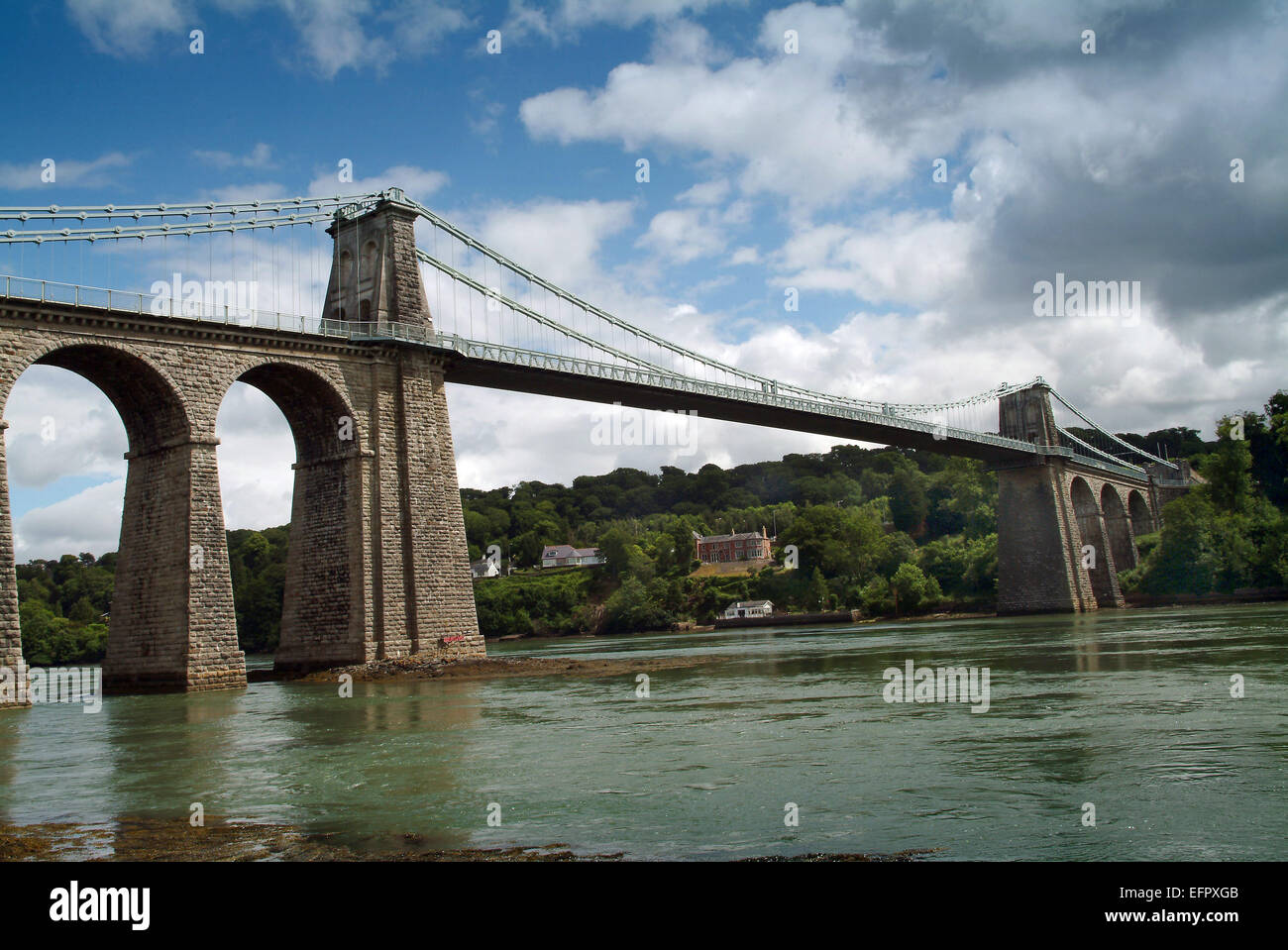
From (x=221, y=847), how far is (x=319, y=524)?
22343mm

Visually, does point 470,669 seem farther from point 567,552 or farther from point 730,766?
point 567,552

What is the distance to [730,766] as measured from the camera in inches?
397

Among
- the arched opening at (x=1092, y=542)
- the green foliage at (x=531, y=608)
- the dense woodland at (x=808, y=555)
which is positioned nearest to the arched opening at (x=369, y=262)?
the dense woodland at (x=808, y=555)

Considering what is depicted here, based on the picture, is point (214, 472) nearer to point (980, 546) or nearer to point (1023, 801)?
point (1023, 801)

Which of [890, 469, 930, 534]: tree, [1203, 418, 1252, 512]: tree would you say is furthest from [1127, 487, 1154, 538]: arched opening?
[890, 469, 930, 534]: tree

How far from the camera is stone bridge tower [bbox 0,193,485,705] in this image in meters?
23.2

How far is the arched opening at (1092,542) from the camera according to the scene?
206 feet

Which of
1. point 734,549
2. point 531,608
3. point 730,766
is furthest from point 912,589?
point 730,766

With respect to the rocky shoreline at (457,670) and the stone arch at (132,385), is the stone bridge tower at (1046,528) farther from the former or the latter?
the stone arch at (132,385)

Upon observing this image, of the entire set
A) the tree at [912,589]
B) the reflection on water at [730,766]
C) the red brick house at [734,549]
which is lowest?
the tree at [912,589]

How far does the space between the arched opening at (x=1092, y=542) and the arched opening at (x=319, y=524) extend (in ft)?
151

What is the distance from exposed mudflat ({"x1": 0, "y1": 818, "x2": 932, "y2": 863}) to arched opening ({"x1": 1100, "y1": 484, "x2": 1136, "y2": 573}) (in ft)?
231
